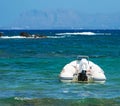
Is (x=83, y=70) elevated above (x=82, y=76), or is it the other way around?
(x=83, y=70)

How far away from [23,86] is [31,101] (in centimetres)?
527

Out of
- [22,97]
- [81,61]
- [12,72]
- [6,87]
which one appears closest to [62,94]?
[22,97]

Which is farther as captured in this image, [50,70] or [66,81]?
[50,70]

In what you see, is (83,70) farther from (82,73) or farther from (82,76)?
(82,76)

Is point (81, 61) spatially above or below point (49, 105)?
above

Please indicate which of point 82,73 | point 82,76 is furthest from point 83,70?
point 82,76

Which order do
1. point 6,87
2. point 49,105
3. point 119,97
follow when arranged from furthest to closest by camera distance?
point 6,87 < point 119,97 < point 49,105

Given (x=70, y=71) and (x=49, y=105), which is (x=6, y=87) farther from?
(x=49, y=105)

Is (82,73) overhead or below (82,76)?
overhead

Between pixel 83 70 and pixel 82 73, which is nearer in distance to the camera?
pixel 83 70

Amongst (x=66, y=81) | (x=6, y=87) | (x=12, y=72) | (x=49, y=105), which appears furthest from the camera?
(x=12, y=72)

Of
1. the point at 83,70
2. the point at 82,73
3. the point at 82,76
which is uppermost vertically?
the point at 83,70

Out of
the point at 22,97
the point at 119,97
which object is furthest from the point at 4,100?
the point at 119,97

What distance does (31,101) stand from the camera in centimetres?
2006
